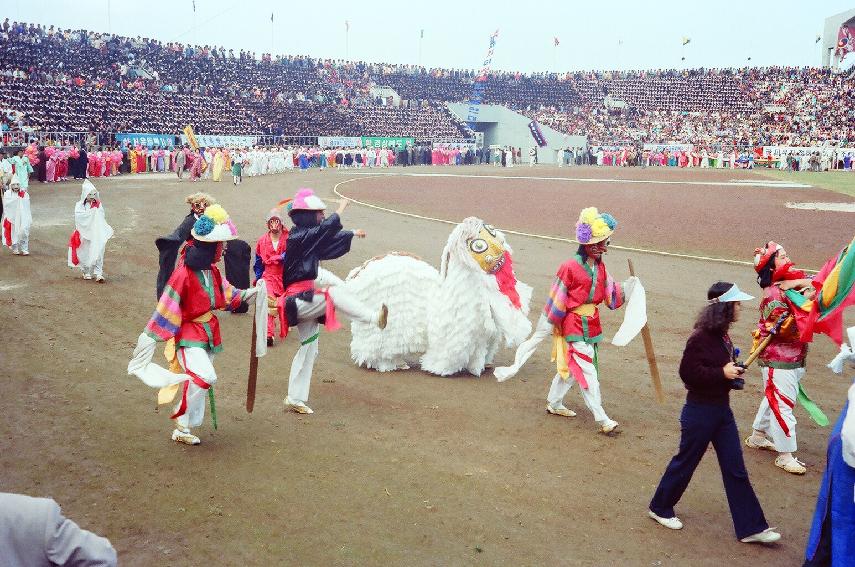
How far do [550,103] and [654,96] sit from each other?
31.1ft

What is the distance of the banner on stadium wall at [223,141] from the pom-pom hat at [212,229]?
39.5 metres

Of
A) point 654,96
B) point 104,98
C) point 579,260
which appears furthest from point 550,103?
point 579,260

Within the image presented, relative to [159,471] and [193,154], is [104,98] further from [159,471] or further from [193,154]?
[159,471]

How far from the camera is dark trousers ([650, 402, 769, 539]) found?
4.92 meters

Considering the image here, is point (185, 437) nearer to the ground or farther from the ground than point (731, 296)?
nearer to the ground

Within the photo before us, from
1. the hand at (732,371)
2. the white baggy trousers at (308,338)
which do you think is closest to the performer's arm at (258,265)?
the white baggy trousers at (308,338)

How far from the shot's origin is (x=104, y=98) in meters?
43.4

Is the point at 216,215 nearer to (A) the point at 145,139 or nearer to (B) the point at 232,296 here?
(B) the point at 232,296

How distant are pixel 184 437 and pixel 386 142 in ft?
178

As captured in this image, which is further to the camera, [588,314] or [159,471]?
[588,314]

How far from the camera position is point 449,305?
320 inches

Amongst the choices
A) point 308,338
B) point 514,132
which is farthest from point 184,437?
point 514,132

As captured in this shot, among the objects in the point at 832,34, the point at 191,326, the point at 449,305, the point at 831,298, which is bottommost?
the point at 449,305

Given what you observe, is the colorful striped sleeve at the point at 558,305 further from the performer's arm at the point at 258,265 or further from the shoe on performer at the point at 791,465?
the performer's arm at the point at 258,265
